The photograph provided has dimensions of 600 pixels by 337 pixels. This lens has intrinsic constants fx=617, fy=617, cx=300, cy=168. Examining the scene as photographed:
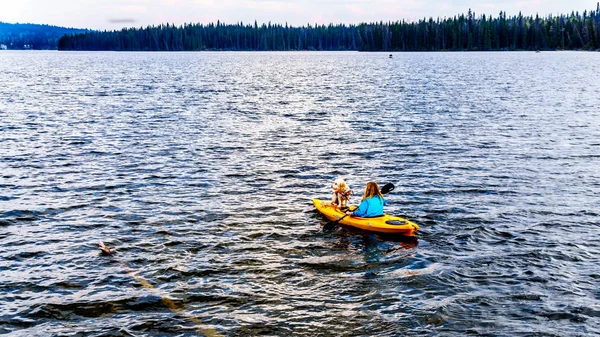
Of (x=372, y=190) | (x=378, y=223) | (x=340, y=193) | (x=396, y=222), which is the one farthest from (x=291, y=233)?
(x=396, y=222)

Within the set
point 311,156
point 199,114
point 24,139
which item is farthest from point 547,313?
point 199,114

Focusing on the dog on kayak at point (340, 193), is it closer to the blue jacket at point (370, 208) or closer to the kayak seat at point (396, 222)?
the blue jacket at point (370, 208)

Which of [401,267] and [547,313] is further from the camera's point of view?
[401,267]

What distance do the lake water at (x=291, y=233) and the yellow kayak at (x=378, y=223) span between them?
336 millimetres

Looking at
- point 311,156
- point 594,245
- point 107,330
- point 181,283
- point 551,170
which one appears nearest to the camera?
point 107,330

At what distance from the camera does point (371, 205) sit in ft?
63.5

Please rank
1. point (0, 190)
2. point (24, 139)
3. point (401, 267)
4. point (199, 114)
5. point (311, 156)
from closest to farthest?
point (401, 267), point (0, 190), point (311, 156), point (24, 139), point (199, 114)

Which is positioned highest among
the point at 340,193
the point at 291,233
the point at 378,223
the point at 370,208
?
the point at 340,193

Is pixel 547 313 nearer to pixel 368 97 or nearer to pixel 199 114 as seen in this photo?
pixel 199 114

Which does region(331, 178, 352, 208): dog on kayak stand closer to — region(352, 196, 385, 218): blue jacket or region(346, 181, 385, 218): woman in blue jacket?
region(346, 181, 385, 218): woman in blue jacket

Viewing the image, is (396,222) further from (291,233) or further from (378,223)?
(291,233)

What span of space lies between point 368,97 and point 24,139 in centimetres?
4011

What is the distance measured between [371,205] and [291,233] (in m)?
2.66

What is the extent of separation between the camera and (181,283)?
50.3 feet
